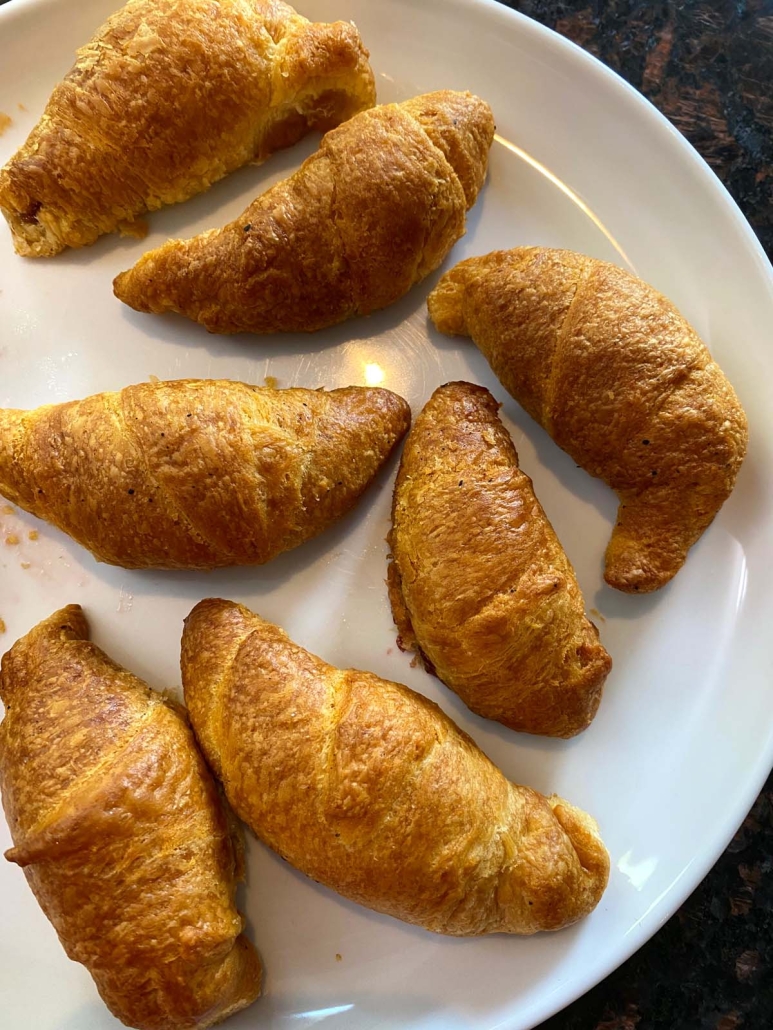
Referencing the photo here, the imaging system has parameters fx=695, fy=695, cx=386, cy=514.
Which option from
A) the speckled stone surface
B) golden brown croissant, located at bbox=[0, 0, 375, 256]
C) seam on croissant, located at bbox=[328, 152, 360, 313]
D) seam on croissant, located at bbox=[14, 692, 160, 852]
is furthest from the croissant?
the speckled stone surface

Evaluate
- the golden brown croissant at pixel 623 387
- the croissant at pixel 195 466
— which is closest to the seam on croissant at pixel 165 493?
the croissant at pixel 195 466

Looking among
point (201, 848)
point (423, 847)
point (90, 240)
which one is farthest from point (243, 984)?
point (90, 240)

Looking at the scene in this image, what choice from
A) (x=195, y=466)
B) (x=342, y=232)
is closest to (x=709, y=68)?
(x=342, y=232)

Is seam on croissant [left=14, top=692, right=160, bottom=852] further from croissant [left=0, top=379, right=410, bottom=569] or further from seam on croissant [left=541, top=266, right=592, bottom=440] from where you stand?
seam on croissant [left=541, top=266, right=592, bottom=440]

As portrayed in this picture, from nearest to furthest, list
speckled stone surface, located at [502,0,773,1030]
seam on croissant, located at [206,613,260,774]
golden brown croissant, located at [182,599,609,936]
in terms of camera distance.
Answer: golden brown croissant, located at [182,599,609,936] < seam on croissant, located at [206,613,260,774] < speckled stone surface, located at [502,0,773,1030]

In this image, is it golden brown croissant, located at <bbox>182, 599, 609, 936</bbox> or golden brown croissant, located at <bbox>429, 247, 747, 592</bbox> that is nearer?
golden brown croissant, located at <bbox>182, 599, 609, 936</bbox>

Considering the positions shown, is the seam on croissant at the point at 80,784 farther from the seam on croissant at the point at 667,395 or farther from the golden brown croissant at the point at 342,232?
the seam on croissant at the point at 667,395
